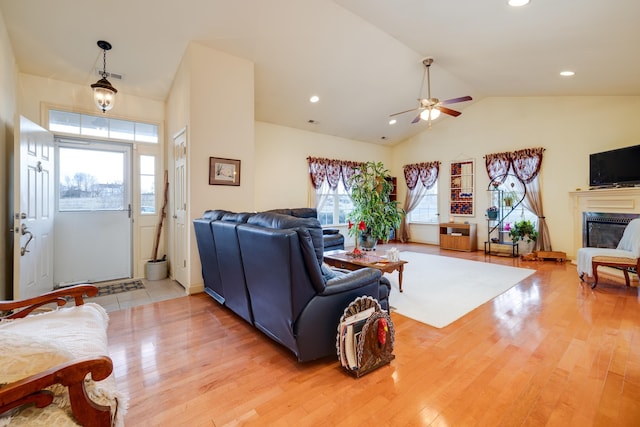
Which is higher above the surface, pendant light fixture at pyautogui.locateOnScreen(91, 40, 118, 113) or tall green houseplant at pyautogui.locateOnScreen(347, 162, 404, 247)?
pendant light fixture at pyautogui.locateOnScreen(91, 40, 118, 113)

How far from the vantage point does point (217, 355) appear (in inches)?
90.2

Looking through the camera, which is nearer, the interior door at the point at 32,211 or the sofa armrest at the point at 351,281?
the sofa armrest at the point at 351,281

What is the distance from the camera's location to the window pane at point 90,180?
4.05 metres

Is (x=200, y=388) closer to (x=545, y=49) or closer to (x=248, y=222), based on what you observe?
(x=248, y=222)

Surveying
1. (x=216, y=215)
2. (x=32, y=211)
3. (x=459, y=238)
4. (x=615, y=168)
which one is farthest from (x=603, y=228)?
(x=32, y=211)

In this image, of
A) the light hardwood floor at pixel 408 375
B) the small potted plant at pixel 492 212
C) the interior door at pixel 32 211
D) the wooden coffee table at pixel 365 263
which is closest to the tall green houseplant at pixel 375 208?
the wooden coffee table at pixel 365 263

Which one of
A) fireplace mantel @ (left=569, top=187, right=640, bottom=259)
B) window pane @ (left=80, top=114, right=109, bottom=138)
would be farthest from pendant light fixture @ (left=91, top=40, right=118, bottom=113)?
fireplace mantel @ (left=569, top=187, right=640, bottom=259)

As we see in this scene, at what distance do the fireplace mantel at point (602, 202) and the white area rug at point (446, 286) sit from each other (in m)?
1.68

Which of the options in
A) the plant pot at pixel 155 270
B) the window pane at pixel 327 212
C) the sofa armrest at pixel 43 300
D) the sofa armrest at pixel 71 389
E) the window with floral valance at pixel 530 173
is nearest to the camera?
the sofa armrest at pixel 71 389

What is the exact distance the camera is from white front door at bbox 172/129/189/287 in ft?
12.8

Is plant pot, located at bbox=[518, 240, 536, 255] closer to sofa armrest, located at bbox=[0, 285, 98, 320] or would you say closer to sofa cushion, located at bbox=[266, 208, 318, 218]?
sofa cushion, located at bbox=[266, 208, 318, 218]

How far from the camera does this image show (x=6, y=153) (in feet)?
10.1

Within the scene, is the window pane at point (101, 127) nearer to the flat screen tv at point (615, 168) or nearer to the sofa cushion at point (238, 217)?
the sofa cushion at point (238, 217)

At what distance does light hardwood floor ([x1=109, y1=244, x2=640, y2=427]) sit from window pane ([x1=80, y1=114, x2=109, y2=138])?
8.79 feet
